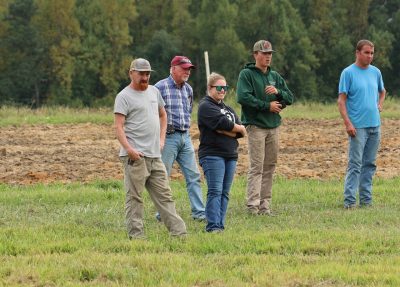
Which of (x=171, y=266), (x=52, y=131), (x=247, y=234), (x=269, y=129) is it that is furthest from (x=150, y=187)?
(x=52, y=131)

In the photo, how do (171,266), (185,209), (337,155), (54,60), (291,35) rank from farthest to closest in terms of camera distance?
(291,35), (54,60), (337,155), (185,209), (171,266)

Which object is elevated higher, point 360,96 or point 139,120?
point 360,96

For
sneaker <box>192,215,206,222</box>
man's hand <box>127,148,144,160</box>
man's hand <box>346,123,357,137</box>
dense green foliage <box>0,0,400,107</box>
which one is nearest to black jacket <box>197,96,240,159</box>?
man's hand <box>127,148,144,160</box>

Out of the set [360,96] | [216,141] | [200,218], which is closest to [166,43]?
[360,96]

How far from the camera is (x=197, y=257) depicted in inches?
327

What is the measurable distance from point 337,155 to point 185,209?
7091 millimetres

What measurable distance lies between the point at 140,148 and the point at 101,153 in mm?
10162

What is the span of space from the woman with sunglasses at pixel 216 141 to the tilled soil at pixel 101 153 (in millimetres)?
5619

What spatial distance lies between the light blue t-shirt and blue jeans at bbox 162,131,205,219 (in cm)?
217

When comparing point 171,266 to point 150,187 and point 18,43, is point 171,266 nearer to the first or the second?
point 150,187

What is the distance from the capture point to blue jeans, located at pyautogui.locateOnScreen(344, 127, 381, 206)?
11.8 m

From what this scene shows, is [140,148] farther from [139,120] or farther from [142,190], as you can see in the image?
[142,190]

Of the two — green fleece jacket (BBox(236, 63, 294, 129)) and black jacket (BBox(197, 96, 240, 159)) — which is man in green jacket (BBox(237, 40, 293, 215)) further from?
black jacket (BBox(197, 96, 240, 159))

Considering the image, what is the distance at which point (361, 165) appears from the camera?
12.1m
